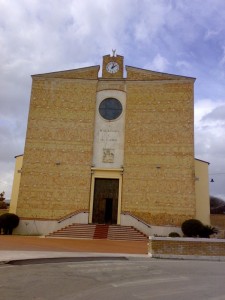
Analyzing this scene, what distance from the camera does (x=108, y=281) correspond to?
7.53 meters

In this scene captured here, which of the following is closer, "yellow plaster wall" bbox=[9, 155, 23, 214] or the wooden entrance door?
the wooden entrance door

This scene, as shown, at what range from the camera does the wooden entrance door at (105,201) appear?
2486 centimetres

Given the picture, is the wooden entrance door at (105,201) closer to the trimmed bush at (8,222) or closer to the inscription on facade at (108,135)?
the inscription on facade at (108,135)

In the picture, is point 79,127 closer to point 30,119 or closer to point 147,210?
point 30,119

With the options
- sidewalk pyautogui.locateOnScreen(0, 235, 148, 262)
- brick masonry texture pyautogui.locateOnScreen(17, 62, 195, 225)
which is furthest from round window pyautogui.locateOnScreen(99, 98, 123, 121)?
sidewalk pyautogui.locateOnScreen(0, 235, 148, 262)

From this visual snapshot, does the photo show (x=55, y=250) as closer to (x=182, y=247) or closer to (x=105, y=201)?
(x=182, y=247)

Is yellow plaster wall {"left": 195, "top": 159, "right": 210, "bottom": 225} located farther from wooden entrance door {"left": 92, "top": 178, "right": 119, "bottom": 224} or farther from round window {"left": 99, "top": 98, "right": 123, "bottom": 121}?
round window {"left": 99, "top": 98, "right": 123, "bottom": 121}

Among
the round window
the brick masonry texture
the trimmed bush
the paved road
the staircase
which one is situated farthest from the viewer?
the round window

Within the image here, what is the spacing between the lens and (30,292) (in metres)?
6.15

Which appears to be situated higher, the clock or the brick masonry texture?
the clock

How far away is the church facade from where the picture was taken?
80.3 feet

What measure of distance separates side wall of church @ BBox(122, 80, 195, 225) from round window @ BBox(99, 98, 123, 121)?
33.7 inches

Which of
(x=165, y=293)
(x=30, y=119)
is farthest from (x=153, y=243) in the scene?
(x=30, y=119)

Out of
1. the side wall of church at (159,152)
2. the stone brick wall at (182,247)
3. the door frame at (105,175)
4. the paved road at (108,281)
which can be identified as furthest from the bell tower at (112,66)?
the paved road at (108,281)
